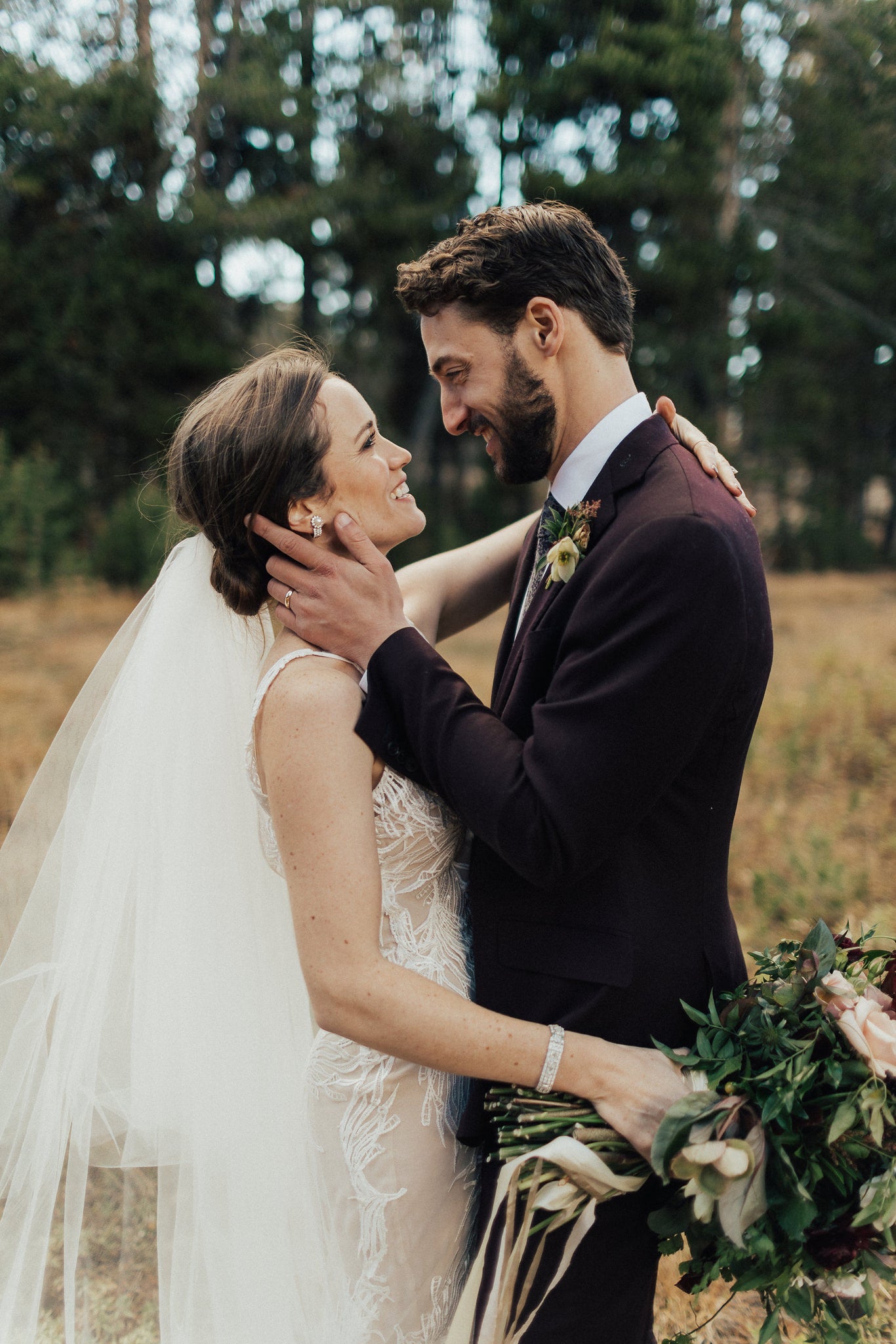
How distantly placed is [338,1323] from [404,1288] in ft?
0.52

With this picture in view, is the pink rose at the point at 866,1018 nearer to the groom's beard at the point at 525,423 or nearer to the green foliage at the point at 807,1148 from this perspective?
the green foliage at the point at 807,1148

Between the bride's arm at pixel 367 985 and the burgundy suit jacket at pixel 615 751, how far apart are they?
8cm

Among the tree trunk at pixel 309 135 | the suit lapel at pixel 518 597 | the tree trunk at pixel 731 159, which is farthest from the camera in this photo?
the tree trunk at pixel 309 135

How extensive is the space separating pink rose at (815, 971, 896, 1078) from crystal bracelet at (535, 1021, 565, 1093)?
17.6 inches

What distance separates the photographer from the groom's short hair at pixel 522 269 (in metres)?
1.95

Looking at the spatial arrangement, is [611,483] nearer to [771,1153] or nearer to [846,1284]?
[771,1153]

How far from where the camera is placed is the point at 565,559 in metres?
1.85

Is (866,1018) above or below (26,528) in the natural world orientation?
below

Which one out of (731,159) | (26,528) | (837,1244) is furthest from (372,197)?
(837,1244)

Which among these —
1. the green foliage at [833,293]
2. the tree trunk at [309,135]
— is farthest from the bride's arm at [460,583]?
the tree trunk at [309,135]

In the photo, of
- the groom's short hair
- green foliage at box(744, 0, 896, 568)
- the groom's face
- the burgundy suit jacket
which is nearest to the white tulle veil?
the burgundy suit jacket

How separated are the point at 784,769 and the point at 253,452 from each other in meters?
5.66

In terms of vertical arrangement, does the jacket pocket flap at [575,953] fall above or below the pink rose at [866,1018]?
above

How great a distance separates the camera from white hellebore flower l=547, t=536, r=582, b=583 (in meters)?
1.84
